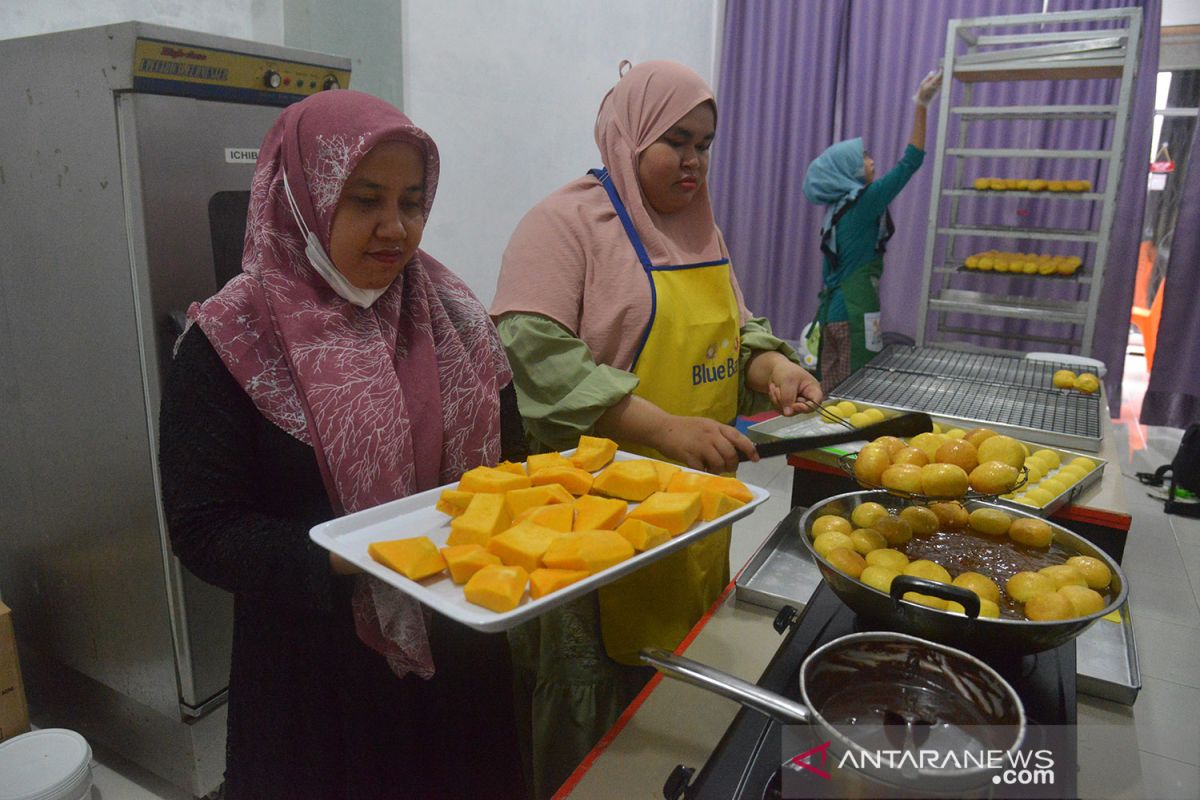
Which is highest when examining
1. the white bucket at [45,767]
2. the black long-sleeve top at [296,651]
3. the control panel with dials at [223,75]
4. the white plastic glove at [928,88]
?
the white plastic glove at [928,88]

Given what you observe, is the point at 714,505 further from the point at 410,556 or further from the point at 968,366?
the point at 968,366

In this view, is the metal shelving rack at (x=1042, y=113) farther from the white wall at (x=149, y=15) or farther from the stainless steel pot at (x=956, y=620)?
the stainless steel pot at (x=956, y=620)

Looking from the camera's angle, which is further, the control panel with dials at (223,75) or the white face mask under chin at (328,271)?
the control panel with dials at (223,75)

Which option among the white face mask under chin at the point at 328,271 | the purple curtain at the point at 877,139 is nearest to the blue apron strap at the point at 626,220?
the white face mask under chin at the point at 328,271

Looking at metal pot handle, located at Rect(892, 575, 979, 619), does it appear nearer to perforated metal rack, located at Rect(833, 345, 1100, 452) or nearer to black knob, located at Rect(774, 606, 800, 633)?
black knob, located at Rect(774, 606, 800, 633)

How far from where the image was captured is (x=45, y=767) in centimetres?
184

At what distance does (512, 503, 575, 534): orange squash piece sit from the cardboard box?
1681 mm

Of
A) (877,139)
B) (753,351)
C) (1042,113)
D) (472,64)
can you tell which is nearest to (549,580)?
(753,351)

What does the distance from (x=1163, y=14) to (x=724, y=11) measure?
7.80 ft

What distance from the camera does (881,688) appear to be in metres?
0.74

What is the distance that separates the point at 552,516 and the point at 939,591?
423mm

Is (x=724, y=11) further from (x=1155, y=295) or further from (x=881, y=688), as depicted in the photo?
(x=881, y=688)

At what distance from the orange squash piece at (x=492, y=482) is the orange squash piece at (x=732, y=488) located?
24 centimetres

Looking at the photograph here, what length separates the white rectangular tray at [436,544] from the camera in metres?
0.74
